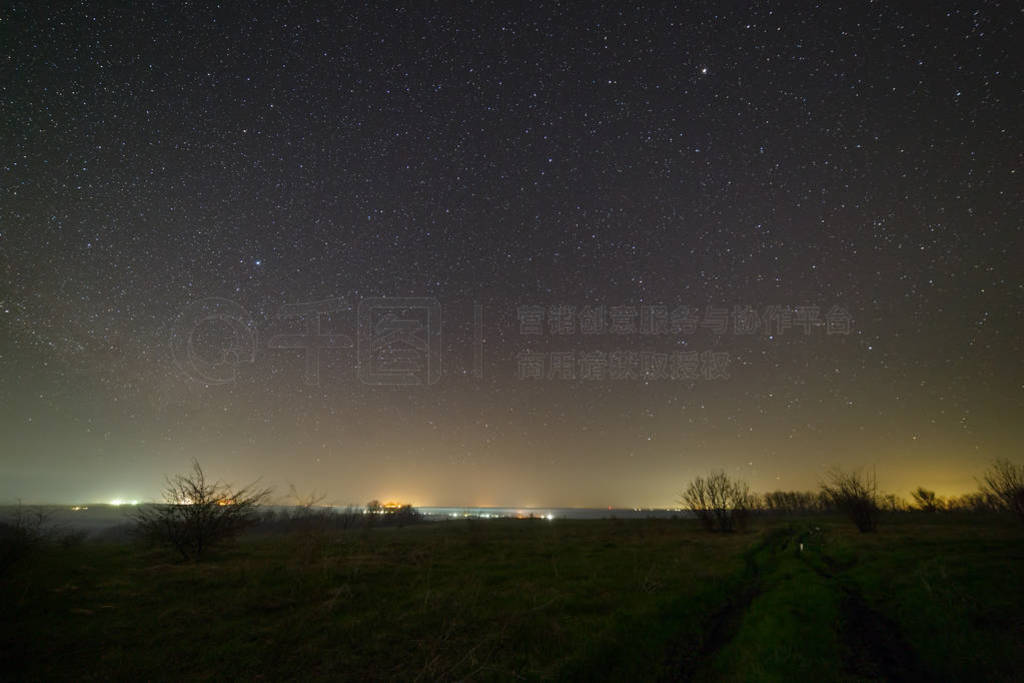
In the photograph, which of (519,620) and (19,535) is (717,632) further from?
(19,535)

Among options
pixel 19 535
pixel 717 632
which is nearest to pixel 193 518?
pixel 19 535

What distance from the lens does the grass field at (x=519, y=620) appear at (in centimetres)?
812

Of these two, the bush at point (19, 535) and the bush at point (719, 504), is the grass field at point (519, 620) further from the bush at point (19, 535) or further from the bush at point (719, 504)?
the bush at point (719, 504)

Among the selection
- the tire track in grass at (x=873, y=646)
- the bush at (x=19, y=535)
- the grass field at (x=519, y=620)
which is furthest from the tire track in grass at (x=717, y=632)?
the bush at (x=19, y=535)

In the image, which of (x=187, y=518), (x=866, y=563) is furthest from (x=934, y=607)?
(x=187, y=518)

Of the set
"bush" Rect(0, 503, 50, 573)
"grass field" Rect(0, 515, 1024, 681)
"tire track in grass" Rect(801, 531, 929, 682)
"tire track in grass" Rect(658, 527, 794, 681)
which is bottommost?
"tire track in grass" Rect(658, 527, 794, 681)

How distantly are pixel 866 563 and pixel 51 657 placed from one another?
2582 centimetres

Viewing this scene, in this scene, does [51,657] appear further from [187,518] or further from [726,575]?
[726,575]

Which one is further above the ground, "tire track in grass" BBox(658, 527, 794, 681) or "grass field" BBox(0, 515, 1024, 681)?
"grass field" BBox(0, 515, 1024, 681)

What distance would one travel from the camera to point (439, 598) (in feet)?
40.9

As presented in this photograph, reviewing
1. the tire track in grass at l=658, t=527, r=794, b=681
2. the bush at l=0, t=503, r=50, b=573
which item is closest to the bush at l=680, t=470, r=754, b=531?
the tire track in grass at l=658, t=527, r=794, b=681

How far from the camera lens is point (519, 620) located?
414 inches

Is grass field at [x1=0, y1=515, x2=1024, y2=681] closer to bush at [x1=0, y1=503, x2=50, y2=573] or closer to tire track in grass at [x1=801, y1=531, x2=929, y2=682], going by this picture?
tire track in grass at [x1=801, y1=531, x2=929, y2=682]

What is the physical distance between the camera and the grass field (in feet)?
26.6
